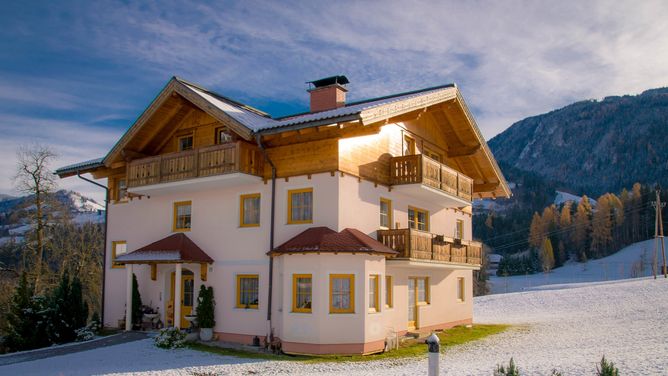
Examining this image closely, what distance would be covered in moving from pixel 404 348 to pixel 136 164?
40.8 ft

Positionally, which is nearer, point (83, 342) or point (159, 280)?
point (83, 342)

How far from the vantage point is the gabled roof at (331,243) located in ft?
59.4

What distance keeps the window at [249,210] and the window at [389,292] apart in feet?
16.8

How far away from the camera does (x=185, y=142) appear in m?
23.7

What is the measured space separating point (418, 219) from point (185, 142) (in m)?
10.1

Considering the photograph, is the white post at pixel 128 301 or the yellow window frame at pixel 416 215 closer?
the white post at pixel 128 301

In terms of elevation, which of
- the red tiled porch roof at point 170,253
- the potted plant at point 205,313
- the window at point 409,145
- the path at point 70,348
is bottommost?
the path at point 70,348

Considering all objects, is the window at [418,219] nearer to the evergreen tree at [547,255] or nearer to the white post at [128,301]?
the white post at [128,301]

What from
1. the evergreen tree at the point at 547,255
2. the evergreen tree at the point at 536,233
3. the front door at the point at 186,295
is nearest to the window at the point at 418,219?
the front door at the point at 186,295

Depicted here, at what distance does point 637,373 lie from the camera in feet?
41.1

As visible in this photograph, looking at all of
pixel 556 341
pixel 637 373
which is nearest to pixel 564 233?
pixel 556 341

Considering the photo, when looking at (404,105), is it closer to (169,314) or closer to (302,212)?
A: (302,212)

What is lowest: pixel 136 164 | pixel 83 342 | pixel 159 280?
pixel 83 342

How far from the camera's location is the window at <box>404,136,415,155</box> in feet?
76.6
